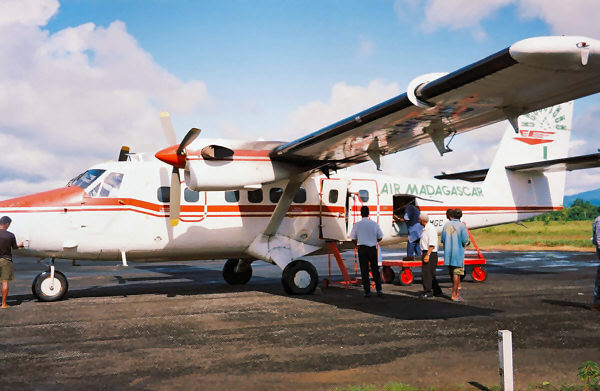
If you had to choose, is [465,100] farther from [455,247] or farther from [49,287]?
[49,287]

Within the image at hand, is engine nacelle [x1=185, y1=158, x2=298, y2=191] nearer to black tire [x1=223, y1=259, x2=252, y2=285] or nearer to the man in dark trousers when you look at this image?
the man in dark trousers

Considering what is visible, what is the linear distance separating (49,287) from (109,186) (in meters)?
2.50

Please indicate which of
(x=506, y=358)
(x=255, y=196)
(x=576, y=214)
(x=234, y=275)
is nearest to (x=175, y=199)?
(x=255, y=196)

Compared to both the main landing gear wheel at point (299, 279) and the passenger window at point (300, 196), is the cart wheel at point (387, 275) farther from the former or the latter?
the passenger window at point (300, 196)

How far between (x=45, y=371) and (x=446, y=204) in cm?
1170

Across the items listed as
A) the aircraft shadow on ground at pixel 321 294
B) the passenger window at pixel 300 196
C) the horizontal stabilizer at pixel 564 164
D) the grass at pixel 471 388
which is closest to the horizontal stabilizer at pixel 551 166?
the horizontal stabilizer at pixel 564 164

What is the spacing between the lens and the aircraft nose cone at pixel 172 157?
10.0 meters

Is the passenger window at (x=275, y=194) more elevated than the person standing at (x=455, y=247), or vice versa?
the passenger window at (x=275, y=194)

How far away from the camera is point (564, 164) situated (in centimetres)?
1366

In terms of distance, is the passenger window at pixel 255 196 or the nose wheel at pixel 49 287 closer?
the nose wheel at pixel 49 287

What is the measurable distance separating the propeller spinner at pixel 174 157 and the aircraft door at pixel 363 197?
4.60 meters

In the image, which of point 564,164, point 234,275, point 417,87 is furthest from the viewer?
point 234,275

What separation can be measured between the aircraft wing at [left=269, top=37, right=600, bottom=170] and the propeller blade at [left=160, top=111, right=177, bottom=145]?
2478 millimetres

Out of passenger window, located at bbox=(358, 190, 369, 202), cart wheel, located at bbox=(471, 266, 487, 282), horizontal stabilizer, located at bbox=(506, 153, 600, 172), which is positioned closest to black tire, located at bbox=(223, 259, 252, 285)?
passenger window, located at bbox=(358, 190, 369, 202)
